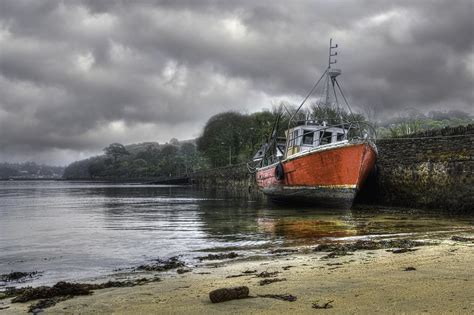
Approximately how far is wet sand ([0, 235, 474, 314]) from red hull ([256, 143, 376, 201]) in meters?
12.1

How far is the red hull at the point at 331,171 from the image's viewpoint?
18.7m

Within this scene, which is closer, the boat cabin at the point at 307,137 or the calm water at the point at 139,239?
the calm water at the point at 139,239

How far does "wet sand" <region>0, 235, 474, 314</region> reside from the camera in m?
3.81

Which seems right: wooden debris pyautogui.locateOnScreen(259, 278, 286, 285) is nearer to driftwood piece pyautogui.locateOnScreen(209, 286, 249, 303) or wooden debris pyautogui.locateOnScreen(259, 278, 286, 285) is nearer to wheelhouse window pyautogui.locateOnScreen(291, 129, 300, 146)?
driftwood piece pyautogui.locateOnScreen(209, 286, 249, 303)

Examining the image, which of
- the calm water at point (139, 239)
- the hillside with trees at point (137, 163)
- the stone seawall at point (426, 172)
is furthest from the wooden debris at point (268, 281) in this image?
the hillside with trees at point (137, 163)

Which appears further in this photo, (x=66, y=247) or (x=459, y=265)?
(x=66, y=247)

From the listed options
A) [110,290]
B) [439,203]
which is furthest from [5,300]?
[439,203]

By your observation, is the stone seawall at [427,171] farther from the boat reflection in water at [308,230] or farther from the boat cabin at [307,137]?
the boat reflection in water at [308,230]

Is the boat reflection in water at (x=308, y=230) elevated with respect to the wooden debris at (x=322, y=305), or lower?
lower

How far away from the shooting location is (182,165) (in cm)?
13188

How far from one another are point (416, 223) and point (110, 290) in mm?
9912

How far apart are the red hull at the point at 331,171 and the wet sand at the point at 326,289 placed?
12.1 meters

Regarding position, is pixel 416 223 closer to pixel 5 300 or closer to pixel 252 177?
pixel 5 300

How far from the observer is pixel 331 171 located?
19.4 meters
